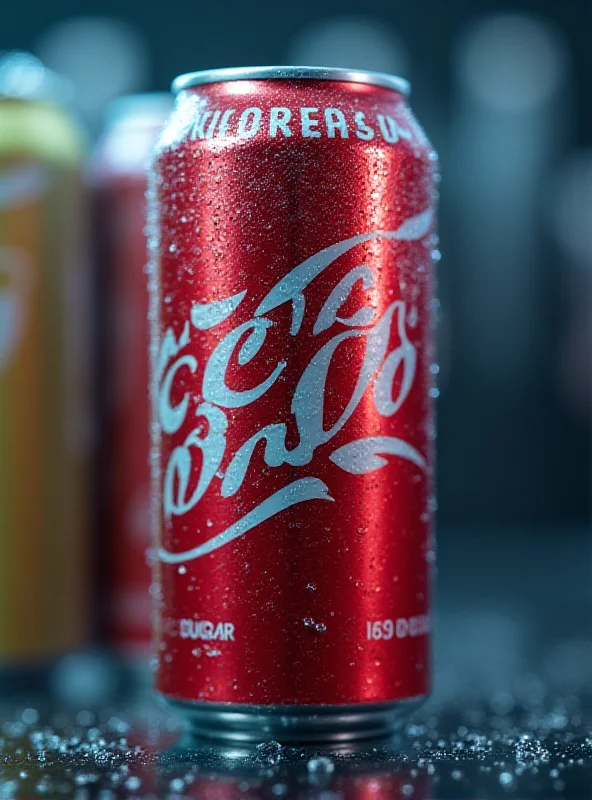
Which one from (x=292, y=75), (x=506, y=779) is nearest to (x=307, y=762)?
(x=506, y=779)

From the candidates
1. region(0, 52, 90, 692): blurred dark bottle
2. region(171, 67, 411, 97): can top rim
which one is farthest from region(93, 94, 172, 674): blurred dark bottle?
region(171, 67, 411, 97): can top rim

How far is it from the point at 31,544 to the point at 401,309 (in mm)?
497

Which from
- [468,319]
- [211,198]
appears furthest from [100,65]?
[211,198]

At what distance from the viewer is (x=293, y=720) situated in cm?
83

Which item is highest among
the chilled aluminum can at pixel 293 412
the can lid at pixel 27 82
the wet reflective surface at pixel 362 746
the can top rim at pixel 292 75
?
the can top rim at pixel 292 75

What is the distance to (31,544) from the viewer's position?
119 cm

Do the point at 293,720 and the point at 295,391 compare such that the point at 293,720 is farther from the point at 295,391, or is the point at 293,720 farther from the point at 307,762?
the point at 295,391

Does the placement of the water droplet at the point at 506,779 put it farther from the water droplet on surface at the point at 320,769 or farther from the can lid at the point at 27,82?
the can lid at the point at 27,82

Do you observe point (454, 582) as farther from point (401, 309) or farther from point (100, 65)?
point (100, 65)

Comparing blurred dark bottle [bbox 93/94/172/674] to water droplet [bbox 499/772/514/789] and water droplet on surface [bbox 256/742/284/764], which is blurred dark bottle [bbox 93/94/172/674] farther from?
water droplet [bbox 499/772/514/789]

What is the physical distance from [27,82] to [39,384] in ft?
0.97

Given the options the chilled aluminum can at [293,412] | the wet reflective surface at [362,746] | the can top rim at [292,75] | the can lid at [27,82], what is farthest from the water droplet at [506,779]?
the can lid at [27,82]

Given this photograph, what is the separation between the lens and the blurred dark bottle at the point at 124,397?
4.06 ft

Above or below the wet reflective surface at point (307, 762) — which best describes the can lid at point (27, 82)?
above
